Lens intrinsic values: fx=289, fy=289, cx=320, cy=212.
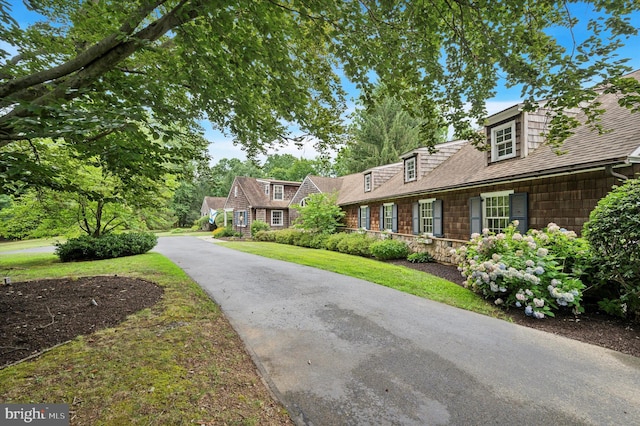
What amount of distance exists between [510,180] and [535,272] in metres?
3.97

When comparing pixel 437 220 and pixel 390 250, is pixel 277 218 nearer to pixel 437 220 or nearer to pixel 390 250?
pixel 390 250

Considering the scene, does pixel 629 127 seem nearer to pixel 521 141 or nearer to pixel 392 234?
pixel 521 141

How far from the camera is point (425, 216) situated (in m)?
13.3

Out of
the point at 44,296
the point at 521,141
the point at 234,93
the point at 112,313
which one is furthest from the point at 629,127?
the point at 44,296

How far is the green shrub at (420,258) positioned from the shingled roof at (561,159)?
2.70 m

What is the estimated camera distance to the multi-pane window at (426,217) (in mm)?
12964

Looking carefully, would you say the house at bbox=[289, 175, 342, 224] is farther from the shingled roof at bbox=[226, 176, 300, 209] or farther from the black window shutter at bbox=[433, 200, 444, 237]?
the black window shutter at bbox=[433, 200, 444, 237]

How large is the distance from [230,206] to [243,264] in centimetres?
2308

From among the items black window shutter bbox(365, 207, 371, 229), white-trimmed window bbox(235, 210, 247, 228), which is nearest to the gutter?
black window shutter bbox(365, 207, 371, 229)

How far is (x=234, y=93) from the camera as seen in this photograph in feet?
13.9

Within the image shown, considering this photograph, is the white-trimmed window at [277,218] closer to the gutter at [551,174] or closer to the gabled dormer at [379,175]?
the gabled dormer at [379,175]

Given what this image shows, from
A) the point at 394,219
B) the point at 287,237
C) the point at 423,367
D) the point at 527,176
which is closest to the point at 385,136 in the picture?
the point at 287,237

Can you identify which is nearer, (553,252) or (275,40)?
(275,40)

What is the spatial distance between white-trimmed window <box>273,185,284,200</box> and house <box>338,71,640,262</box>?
1564cm
